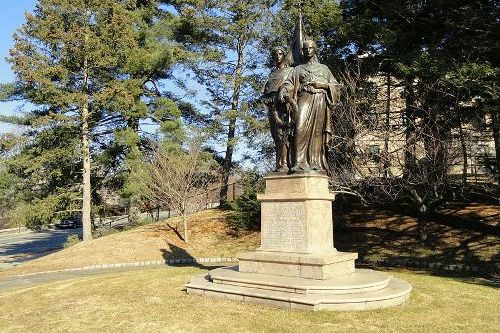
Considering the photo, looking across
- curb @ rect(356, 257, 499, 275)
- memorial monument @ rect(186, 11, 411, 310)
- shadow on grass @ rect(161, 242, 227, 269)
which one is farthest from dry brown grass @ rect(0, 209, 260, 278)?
memorial monument @ rect(186, 11, 411, 310)

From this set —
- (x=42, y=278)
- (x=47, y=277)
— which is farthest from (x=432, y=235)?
(x=42, y=278)

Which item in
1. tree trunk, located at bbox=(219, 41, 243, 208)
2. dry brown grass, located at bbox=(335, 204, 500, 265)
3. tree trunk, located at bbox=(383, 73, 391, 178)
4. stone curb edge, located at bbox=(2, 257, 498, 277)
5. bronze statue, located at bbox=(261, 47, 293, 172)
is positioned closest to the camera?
bronze statue, located at bbox=(261, 47, 293, 172)

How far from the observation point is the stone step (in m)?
8.30

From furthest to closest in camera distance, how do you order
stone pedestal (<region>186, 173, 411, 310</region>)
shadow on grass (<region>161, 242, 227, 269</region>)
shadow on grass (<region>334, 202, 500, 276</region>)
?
shadow on grass (<region>161, 242, 227, 269</region>), shadow on grass (<region>334, 202, 500, 276</region>), stone pedestal (<region>186, 173, 411, 310</region>)

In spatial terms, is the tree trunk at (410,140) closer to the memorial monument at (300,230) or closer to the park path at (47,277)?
the memorial monument at (300,230)

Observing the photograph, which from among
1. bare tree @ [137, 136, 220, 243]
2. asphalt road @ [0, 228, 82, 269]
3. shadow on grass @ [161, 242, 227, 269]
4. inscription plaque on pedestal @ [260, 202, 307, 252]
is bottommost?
asphalt road @ [0, 228, 82, 269]

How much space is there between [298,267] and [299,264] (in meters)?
0.06

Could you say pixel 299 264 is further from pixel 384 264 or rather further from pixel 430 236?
pixel 430 236

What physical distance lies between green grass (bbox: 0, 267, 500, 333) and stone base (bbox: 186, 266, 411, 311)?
0.19 metres

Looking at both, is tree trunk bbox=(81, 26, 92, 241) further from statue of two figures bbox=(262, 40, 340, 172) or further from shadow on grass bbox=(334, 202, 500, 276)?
statue of two figures bbox=(262, 40, 340, 172)

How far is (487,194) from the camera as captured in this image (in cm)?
2034

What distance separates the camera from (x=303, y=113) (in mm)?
10219

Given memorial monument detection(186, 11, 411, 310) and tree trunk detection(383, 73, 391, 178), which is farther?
tree trunk detection(383, 73, 391, 178)

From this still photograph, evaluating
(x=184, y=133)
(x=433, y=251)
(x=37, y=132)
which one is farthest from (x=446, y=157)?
(x=37, y=132)
